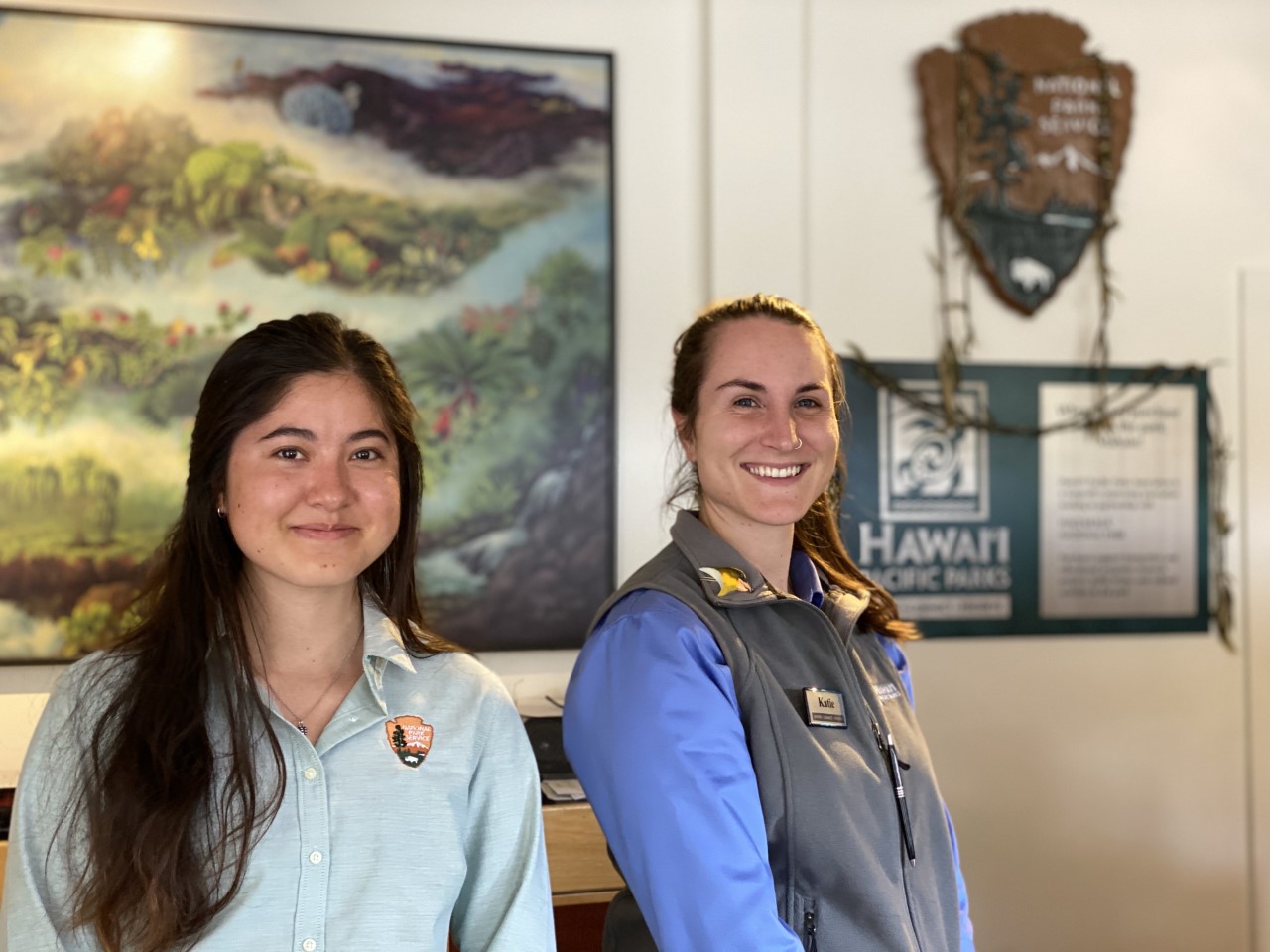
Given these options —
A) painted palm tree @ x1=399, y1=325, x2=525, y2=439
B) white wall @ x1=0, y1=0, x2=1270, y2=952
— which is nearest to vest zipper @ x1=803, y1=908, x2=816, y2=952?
white wall @ x1=0, y1=0, x2=1270, y2=952

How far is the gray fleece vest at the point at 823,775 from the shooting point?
4.90 ft

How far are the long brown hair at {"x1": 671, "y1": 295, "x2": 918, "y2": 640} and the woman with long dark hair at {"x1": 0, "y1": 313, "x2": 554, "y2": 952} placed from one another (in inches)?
16.0

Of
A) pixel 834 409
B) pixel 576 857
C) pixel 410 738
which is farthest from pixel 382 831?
pixel 576 857

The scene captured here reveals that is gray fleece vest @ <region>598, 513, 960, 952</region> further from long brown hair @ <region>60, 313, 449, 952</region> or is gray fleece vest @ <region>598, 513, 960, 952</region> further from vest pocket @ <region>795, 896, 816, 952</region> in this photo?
long brown hair @ <region>60, 313, 449, 952</region>

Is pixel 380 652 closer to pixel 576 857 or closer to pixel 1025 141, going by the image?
pixel 576 857

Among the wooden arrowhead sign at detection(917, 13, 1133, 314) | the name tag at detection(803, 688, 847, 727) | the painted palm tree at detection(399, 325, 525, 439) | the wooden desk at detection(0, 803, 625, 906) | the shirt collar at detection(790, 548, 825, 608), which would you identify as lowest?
the wooden desk at detection(0, 803, 625, 906)

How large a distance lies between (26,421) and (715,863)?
225cm

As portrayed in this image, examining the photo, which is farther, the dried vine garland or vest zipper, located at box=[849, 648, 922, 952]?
the dried vine garland

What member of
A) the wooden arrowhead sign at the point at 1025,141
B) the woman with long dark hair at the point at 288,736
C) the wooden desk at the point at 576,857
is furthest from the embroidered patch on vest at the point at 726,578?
the wooden arrowhead sign at the point at 1025,141

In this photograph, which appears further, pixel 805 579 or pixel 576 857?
pixel 576 857

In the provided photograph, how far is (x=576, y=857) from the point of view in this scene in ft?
7.74

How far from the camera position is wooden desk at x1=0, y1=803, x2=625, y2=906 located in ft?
7.70

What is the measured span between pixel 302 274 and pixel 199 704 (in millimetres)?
1863

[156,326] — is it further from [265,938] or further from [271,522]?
[265,938]
